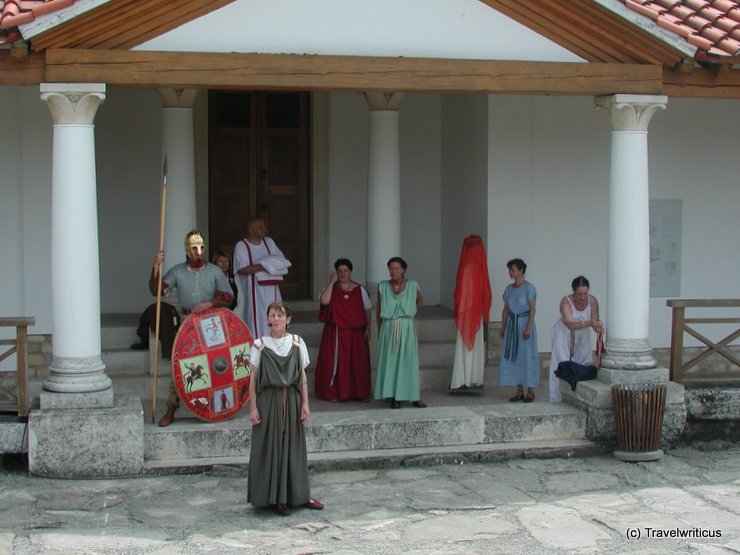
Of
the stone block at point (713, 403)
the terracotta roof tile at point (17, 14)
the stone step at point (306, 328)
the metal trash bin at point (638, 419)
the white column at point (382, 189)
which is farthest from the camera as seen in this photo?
the white column at point (382, 189)

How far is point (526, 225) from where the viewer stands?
1196 cm

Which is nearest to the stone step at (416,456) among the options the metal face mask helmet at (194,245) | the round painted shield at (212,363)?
the round painted shield at (212,363)

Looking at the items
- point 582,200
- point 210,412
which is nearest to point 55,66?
point 210,412

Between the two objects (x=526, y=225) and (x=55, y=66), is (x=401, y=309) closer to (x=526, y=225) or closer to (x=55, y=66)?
(x=526, y=225)

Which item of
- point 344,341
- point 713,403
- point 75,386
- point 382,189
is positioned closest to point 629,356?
point 713,403

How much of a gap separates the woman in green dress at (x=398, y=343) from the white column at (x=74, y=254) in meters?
2.63

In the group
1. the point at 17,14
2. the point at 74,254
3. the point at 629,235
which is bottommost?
the point at 74,254

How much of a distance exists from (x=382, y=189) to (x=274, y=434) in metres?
4.18

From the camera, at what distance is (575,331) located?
10578 mm

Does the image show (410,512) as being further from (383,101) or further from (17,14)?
(383,101)

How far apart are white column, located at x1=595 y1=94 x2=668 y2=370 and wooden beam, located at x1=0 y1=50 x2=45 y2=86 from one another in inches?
183

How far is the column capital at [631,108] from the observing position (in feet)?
32.4

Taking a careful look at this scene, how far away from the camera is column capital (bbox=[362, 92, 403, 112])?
38.0 feet

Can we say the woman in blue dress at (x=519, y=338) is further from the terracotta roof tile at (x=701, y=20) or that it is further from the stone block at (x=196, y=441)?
the stone block at (x=196, y=441)
